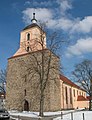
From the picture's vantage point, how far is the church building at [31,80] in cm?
4173

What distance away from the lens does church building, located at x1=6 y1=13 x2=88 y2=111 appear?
4173cm

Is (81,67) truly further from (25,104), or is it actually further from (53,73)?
(25,104)

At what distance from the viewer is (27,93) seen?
145ft

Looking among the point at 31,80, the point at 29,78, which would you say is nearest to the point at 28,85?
the point at 31,80

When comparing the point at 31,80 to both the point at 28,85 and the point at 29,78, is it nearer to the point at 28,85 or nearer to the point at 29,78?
the point at 29,78

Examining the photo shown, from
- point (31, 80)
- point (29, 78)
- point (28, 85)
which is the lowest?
point (28, 85)

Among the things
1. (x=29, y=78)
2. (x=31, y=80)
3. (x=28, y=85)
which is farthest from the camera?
(x=29, y=78)

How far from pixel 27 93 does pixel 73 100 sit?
17.7 meters

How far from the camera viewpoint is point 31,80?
44094 mm

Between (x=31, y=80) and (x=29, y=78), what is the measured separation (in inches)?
31.8

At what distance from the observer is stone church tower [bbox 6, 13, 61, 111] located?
41.7 m

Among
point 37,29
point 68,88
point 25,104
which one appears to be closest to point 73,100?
point 68,88

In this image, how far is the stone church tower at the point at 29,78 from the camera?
41.7m

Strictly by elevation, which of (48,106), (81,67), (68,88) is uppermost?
(81,67)
